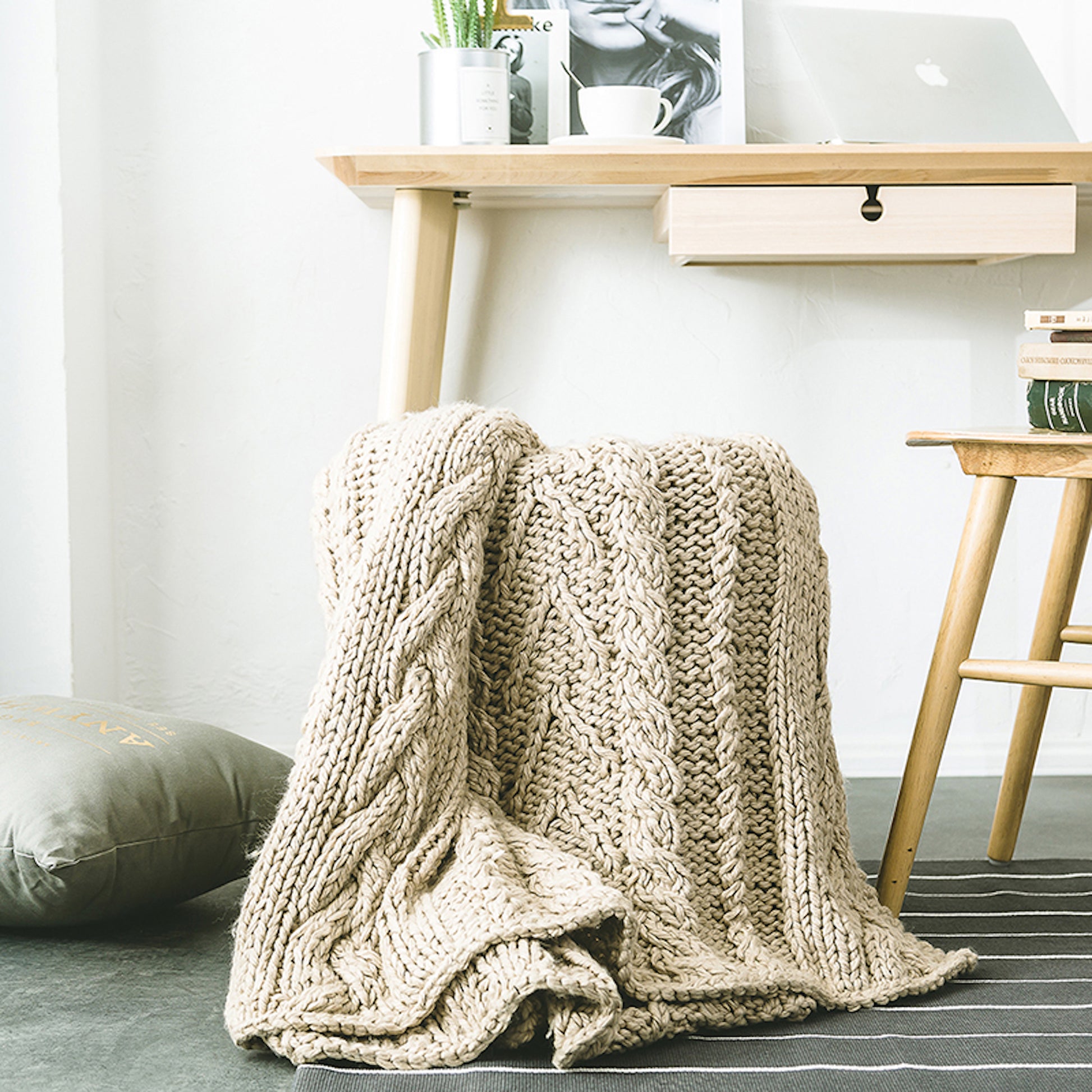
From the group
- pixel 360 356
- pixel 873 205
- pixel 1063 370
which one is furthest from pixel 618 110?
pixel 1063 370

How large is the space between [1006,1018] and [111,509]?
129 cm

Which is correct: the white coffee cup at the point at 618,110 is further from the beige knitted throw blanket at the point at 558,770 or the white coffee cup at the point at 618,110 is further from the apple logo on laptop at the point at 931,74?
the beige knitted throw blanket at the point at 558,770

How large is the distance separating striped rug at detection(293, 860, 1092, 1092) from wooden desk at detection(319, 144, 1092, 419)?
0.78m

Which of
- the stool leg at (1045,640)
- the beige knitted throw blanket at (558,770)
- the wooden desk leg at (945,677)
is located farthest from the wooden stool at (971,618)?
the stool leg at (1045,640)

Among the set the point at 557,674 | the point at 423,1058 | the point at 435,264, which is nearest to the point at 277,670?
the point at 435,264

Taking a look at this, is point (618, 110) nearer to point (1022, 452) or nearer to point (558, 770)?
point (1022, 452)

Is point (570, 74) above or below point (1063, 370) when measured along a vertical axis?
above

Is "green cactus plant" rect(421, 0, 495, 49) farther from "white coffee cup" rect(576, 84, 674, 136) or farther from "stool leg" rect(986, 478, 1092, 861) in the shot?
"stool leg" rect(986, 478, 1092, 861)

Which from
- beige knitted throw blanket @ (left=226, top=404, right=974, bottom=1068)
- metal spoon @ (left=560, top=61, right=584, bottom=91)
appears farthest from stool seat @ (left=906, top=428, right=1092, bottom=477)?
metal spoon @ (left=560, top=61, right=584, bottom=91)

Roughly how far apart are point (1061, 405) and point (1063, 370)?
0.11 ft

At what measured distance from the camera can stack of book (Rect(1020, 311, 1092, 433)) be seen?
1187 millimetres

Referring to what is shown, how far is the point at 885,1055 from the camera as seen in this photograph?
85 centimetres

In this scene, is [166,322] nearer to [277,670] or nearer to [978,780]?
[277,670]

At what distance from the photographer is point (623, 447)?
3.30 ft
